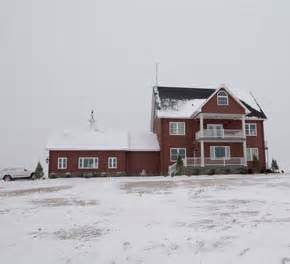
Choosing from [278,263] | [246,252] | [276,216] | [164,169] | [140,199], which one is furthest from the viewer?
[164,169]

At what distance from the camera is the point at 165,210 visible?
10297 millimetres

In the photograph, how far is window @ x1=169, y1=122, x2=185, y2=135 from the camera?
36.5 m

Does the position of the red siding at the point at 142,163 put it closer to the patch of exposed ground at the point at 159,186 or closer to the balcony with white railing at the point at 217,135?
the balcony with white railing at the point at 217,135

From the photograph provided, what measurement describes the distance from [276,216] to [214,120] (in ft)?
95.6

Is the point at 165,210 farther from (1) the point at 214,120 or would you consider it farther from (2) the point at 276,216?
(1) the point at 214,120

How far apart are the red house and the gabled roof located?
113 millimetres

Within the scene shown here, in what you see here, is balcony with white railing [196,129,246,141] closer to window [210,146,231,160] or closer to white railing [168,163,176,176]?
window [210,146,231,160]

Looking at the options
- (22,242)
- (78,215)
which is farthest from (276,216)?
(22,242)

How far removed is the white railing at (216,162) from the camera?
33781 mm

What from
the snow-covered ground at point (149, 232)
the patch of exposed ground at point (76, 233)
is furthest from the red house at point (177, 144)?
the patch of exposed ground at point (76, 233)

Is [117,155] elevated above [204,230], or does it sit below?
above

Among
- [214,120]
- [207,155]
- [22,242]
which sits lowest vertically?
[22,242]

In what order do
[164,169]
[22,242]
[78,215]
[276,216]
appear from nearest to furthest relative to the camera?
[22,242] → [276,216] → [78,215] → [164,169]

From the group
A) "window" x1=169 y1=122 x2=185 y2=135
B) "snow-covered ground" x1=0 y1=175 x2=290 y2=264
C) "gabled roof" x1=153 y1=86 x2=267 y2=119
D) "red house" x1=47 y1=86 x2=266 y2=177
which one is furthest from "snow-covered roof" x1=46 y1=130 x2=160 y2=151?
"snow-covered ground" x1=0 y1=175 x2=290 y2=264
